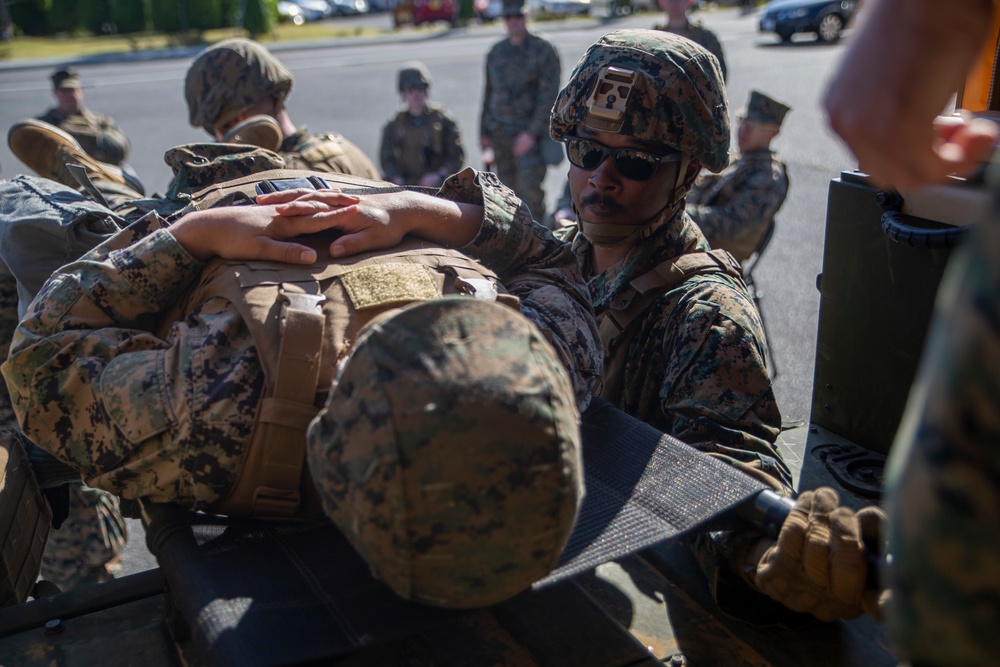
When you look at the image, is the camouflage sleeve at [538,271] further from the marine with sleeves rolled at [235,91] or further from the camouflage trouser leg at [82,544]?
the camouflage trouser leg at [82,544]

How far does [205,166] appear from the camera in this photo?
99.7 inches

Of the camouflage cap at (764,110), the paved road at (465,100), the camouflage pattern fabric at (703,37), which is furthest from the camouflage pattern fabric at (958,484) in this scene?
the camouflage pattern fabric at (703,37)

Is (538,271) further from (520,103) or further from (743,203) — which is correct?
(520,103)

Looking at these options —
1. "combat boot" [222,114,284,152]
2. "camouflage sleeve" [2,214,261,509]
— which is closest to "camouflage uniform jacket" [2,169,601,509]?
"camouflage sleeve" [2,214,261,509]

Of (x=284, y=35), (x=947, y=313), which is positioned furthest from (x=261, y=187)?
(x=284, y=35)

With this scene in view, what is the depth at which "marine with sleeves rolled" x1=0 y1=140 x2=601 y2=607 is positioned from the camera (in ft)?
4.56

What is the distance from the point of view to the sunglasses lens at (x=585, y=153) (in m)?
2.71

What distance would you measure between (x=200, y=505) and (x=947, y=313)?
1.40m

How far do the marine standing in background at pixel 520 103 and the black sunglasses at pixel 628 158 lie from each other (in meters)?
5.57

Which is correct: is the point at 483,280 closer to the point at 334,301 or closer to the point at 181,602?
the point at 334,301

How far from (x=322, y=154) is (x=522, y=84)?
17.6ft

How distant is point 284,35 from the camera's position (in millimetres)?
24531

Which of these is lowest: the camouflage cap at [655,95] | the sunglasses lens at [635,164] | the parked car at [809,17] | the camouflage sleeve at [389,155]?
the camouflage sleeve at [389,155]

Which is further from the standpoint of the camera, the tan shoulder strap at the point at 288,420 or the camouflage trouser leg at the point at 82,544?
the camouflage trouser leg at the point at 82,544
